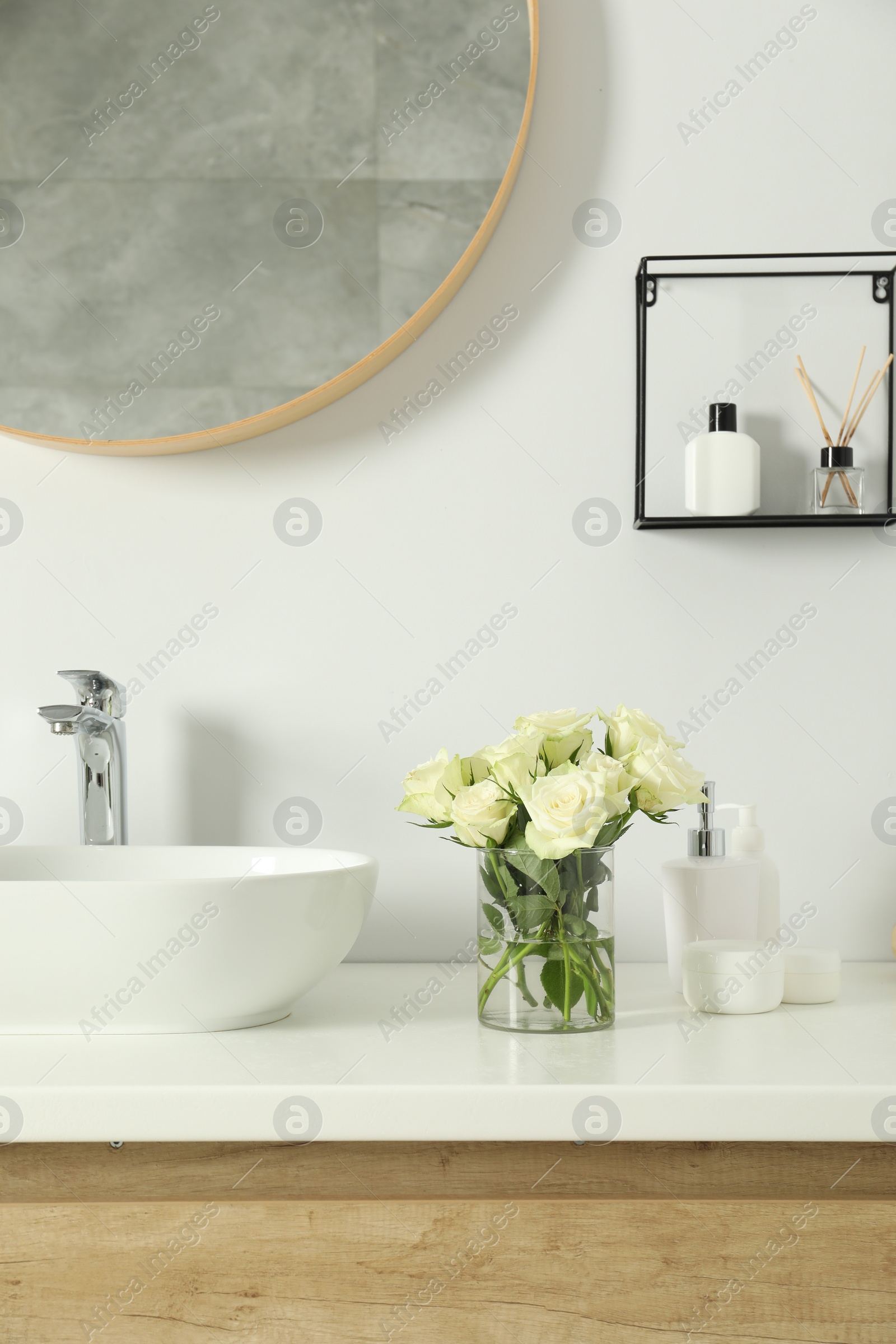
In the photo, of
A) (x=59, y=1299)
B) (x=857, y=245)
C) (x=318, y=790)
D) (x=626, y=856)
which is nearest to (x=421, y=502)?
(x=318, y=790)

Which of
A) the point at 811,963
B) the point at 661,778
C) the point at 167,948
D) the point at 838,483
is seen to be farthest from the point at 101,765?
the point at 838,483

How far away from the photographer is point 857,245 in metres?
1.10

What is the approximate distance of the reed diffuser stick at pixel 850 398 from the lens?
1070mm

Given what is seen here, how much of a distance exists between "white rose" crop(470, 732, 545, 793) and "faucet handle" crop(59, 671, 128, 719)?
44cm

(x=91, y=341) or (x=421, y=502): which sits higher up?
(x=91, y=341)

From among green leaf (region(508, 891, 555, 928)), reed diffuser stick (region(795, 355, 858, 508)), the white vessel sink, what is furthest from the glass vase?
reed diffuser stick (region(795, 355, 858, 508))

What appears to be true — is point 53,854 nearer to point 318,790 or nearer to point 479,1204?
point 318,790

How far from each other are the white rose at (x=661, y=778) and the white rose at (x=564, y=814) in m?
0.05

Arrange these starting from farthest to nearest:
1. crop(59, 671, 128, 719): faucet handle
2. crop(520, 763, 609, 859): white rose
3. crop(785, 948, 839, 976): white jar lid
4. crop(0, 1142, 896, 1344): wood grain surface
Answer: crop(59, 671, 128, 719): faucet handle < crop(785, 948, 839, 976): white jar lid < crop(520, 763, 609, 859): white rose < crop(0, 1142, 896, 1344): wood grain surface

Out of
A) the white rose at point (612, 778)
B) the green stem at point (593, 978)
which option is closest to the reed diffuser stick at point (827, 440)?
the white rose at point (612, 778)

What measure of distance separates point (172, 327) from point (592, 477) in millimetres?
498

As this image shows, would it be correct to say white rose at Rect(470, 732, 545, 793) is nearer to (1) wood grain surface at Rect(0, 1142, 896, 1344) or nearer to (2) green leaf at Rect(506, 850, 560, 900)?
(2) green leaf at Rect(506, 850, 560, 900)

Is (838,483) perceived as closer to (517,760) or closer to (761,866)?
(761,866)

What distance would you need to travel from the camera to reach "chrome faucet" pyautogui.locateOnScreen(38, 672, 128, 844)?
101 cm
